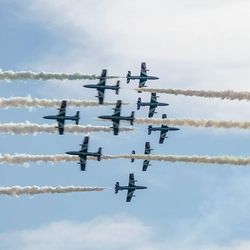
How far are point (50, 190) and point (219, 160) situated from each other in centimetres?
3835

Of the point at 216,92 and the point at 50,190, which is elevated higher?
the point at 216,92

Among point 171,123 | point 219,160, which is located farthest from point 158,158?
point 219,160

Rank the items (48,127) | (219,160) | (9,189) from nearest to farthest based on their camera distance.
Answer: (219,160)
(9,189)
(48,127)

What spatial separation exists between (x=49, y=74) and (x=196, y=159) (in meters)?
36.7

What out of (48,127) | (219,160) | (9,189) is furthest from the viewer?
(48,127)

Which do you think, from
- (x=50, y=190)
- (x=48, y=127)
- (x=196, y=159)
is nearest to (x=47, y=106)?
(x=48, y=127)

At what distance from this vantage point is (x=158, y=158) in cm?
19150

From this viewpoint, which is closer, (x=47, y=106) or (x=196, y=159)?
(x=196, y=159)

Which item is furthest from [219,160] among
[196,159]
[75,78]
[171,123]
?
[75,78]

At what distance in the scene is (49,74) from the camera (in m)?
192

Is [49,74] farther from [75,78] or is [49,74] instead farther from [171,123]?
[171,123]

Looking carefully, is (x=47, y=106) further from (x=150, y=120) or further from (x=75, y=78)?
(x=150, y=120)

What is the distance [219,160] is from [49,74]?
4248 cm

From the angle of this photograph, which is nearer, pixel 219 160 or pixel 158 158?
pixel 219 160
